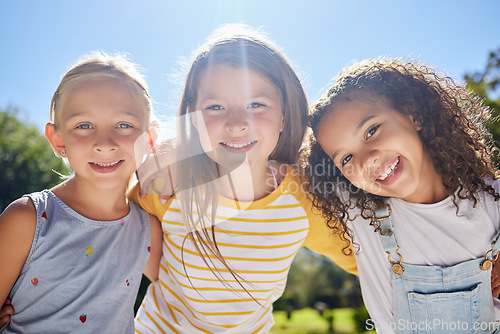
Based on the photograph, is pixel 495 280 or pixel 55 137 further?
pixel 495 280

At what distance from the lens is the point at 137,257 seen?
183 centimetres

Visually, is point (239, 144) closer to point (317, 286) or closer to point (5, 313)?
point (5, 313)

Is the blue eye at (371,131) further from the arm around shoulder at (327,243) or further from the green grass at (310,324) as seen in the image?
the green grass at (310,324)

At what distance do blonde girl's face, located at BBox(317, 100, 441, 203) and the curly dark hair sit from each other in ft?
0.22

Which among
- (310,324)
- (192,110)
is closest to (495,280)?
(192,110)

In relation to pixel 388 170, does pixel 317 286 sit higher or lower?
higher

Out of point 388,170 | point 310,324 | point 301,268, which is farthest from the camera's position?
point 301,268

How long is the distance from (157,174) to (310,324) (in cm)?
571

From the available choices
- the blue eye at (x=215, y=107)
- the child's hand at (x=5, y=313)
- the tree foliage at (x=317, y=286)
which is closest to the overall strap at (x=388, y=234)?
the blue eye at (x=215, y=107)

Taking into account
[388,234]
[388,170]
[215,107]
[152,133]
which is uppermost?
[215,107]

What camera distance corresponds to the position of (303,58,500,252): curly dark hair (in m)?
1.88

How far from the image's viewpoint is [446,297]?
1.83 meters

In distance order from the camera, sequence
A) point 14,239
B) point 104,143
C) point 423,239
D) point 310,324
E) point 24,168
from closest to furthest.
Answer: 1. point 14,239
2. point 104,143
3. point 423,239
4. point 310,324
5. point 24,168

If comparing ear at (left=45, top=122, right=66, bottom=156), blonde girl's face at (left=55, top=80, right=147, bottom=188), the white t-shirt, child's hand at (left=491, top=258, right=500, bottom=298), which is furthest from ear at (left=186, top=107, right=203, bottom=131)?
Result: child's hand at (left=491, top=258, right=500, bottom=298)
